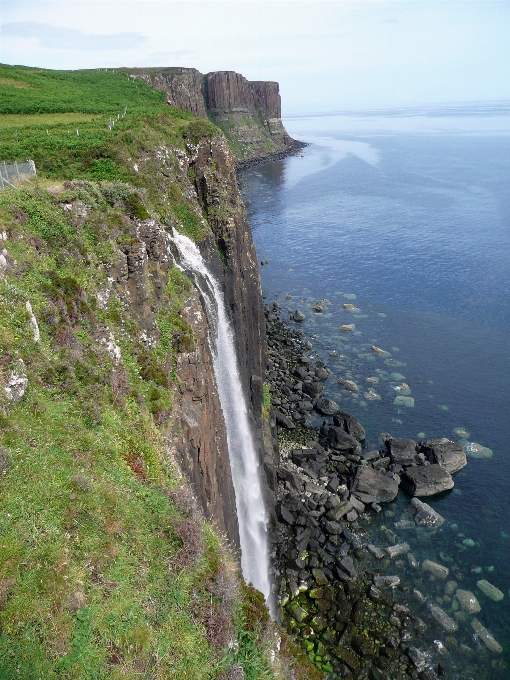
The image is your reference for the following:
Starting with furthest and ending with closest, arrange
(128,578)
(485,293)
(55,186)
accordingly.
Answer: (485,293)
(55,186)
(128,578)

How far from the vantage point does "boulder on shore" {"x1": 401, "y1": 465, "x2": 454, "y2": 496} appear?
39.4 m

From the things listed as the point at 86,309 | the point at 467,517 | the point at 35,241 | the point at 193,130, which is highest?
the point at 193,130

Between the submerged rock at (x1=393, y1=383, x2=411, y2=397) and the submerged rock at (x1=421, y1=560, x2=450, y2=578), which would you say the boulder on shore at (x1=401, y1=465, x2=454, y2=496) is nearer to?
the submerged rock at (x1=421, y1=560, x2=450, y2=578)

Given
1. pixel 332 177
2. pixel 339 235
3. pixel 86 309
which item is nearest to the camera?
pixel 86 309

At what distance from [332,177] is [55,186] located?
152880 millimetres

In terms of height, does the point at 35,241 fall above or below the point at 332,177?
above

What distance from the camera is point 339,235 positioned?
107 meters

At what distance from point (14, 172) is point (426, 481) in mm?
38420

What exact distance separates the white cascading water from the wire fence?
31.2 feet

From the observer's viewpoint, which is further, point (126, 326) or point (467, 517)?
point (467, 517)

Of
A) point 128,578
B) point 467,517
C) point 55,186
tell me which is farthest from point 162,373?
point 467,517

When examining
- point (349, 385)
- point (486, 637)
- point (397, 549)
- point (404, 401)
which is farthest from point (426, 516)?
point (349, 385)

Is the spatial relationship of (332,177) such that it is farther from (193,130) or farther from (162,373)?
(162,373)

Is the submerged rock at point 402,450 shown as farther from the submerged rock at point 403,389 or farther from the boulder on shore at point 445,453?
the submerged rock at point 403,389
